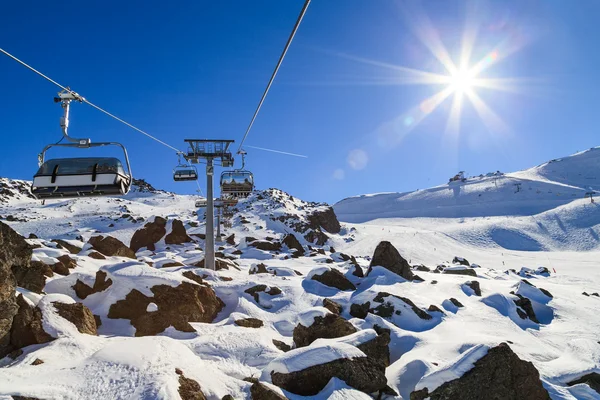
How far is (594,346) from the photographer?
1345cm

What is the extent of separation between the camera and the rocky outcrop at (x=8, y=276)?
7949 mm

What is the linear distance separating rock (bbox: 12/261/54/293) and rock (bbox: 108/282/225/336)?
2218 mm

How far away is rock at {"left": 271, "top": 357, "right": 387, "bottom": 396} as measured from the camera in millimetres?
7891

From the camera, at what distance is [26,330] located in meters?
8.26

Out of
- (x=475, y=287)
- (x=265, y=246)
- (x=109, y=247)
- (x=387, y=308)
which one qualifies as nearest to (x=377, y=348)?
(x=387, y=308)

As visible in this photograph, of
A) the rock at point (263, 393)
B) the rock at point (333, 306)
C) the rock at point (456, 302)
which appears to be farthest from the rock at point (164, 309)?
the rock at point (456, 302)

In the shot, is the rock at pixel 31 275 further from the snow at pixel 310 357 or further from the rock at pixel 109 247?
the rock at pixel 109 247

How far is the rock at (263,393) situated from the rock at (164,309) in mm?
4593

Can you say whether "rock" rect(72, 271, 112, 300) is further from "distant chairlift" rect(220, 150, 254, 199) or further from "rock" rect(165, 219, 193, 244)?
"rock" rect(165, 219, 193, 244)

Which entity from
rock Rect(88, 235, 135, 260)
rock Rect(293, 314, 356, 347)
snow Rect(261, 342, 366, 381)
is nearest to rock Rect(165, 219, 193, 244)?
rock Rect(88, 235, 135, 260)

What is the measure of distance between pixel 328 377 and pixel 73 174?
744 centimetres

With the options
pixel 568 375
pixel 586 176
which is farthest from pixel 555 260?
pixel 586 176

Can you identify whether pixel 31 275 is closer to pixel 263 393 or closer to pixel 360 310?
pixel 263 393

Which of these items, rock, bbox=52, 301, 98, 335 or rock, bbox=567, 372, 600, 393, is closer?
rock, bbox=52, 301, 98, 335
